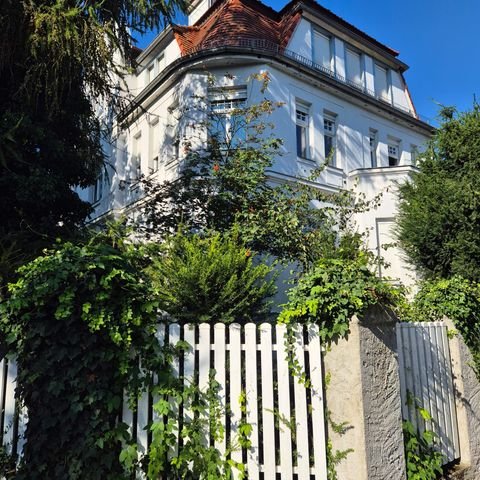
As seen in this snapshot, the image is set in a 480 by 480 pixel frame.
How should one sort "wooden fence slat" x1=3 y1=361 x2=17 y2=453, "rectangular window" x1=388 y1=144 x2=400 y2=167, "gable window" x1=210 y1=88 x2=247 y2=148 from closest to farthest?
"wooden fence slat" x1=3 y1=361 x2=17 y2=453 < "gable window" x1=210 y1=88 x2=247 y2=148 < "rectangular window" x1=388 y1=144 x2=400 y2=167

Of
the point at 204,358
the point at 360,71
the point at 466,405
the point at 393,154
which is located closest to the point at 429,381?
the point at 466,405

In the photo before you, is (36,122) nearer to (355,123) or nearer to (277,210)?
(277,210)

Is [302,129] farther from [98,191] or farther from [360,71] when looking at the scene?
[98,191]

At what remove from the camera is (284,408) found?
396 cm

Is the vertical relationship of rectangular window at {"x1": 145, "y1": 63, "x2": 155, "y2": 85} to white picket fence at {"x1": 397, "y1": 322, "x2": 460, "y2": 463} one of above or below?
above

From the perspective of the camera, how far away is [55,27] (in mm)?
7207

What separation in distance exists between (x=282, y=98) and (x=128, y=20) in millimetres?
5713

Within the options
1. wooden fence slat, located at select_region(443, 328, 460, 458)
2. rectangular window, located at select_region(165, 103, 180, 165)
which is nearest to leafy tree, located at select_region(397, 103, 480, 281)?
wooden fence slat, located at select_region(443, 328, 460, 458)

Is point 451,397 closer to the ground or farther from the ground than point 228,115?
closer to the ground

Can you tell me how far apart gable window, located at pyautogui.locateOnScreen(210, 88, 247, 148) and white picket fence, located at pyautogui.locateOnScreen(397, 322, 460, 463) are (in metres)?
6.06

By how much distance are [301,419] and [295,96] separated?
11629mm

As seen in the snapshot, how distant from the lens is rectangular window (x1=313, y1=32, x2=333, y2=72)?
15.2 m

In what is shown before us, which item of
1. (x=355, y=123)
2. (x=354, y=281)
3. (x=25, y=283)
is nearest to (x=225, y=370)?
(x=354, y=281)

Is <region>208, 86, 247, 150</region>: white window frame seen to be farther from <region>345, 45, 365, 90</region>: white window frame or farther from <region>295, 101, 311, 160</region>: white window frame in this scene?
<region>345, 45, 365, 90</region>: white window frame
